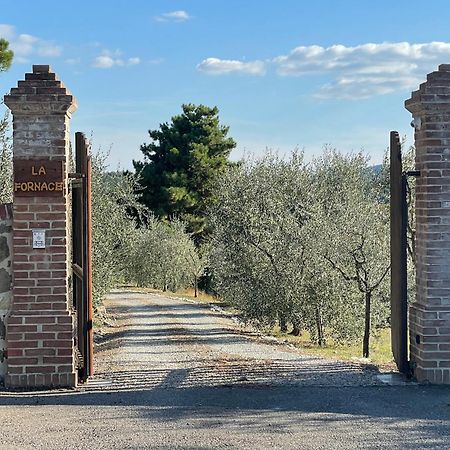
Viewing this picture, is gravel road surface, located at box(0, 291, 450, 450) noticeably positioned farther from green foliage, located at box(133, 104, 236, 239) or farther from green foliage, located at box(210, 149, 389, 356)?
green foliage, located at box(133, 104, 236, 239)

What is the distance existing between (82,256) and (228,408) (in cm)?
231

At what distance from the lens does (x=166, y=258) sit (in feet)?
99.2

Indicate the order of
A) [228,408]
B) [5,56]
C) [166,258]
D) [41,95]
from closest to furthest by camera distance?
1. [228,408]
2. [41,95]
3. [5,56]
4. [166,258]

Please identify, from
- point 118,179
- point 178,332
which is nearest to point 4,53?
point 118,179

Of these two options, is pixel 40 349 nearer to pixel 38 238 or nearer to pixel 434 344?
pixel 38 238

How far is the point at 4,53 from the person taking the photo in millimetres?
11648

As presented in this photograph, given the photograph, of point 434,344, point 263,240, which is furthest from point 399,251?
point 263,240

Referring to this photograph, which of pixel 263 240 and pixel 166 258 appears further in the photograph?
pixel 166 258

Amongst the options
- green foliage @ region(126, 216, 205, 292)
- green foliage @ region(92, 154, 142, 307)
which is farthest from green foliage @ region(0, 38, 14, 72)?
green foliage @ region(126, 216, 205, 292)

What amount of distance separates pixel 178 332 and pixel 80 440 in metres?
7.99

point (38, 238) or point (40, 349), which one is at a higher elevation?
point (38, 238)

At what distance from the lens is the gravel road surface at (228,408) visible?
5.05 metres

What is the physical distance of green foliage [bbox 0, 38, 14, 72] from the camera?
11641mm

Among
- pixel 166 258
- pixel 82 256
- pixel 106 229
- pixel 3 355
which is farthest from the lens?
pixel 166 258
